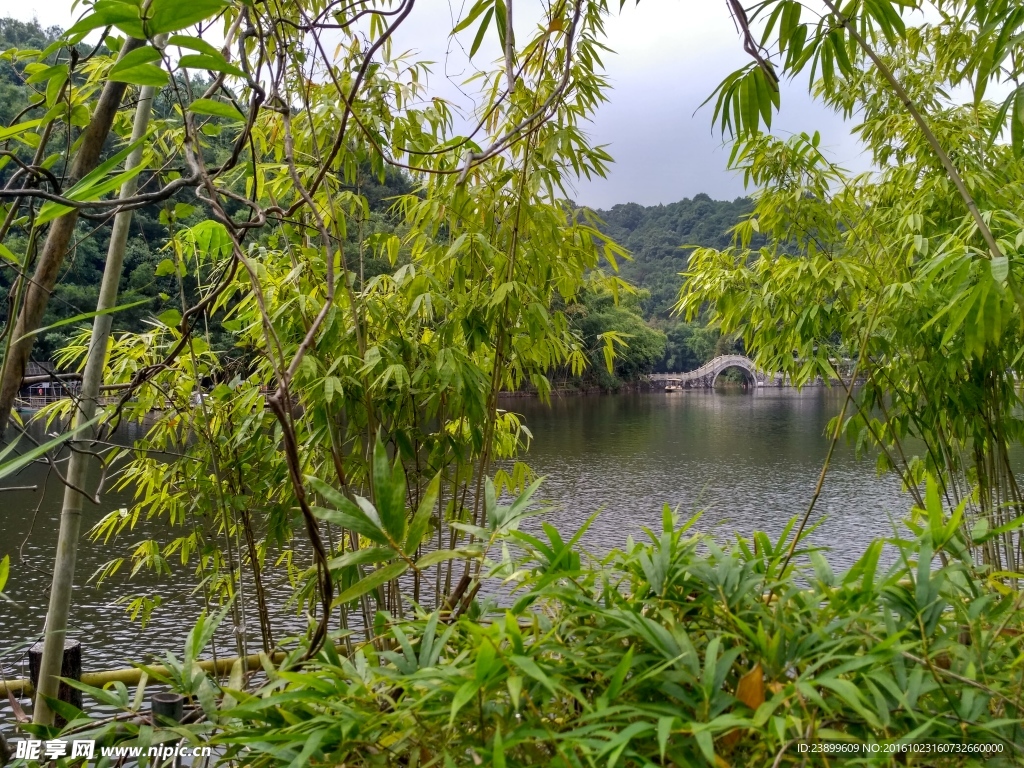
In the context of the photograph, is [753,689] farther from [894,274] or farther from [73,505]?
[894,274]

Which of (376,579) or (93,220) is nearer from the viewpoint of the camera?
(376,579)

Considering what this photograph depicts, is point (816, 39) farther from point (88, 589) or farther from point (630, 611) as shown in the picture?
point (88, 589)

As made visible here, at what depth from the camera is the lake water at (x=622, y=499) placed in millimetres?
5223

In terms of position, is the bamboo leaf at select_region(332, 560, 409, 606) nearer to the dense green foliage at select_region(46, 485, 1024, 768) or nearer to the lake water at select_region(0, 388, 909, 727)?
the dense green foliage at select_region(46, 485, 1024, 768)

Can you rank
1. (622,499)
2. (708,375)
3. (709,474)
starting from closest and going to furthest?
(622,499) → (709,474) → (708,375)

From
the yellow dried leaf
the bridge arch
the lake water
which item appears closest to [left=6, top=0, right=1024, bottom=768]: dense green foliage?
the yellow dried leaf

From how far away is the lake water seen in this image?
17.1 ft

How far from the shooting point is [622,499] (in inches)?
392

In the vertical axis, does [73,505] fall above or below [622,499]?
above

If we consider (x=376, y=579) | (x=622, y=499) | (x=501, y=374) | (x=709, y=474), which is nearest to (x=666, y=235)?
(x=709, y=474)

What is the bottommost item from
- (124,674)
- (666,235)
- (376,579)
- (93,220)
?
(124,674)

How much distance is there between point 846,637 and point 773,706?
123mm

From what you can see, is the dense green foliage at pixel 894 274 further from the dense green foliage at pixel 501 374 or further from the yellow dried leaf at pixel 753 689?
the yellow dried leaf at pixel 753 689

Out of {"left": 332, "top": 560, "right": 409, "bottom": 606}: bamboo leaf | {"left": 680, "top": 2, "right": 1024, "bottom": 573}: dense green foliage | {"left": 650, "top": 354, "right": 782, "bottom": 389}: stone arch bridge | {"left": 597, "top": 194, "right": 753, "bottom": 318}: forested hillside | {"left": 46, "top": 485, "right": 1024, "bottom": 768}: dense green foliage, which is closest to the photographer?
{"left": 46, "top": 485, "right": 1024, "bottom": 768}: dense green foliage
